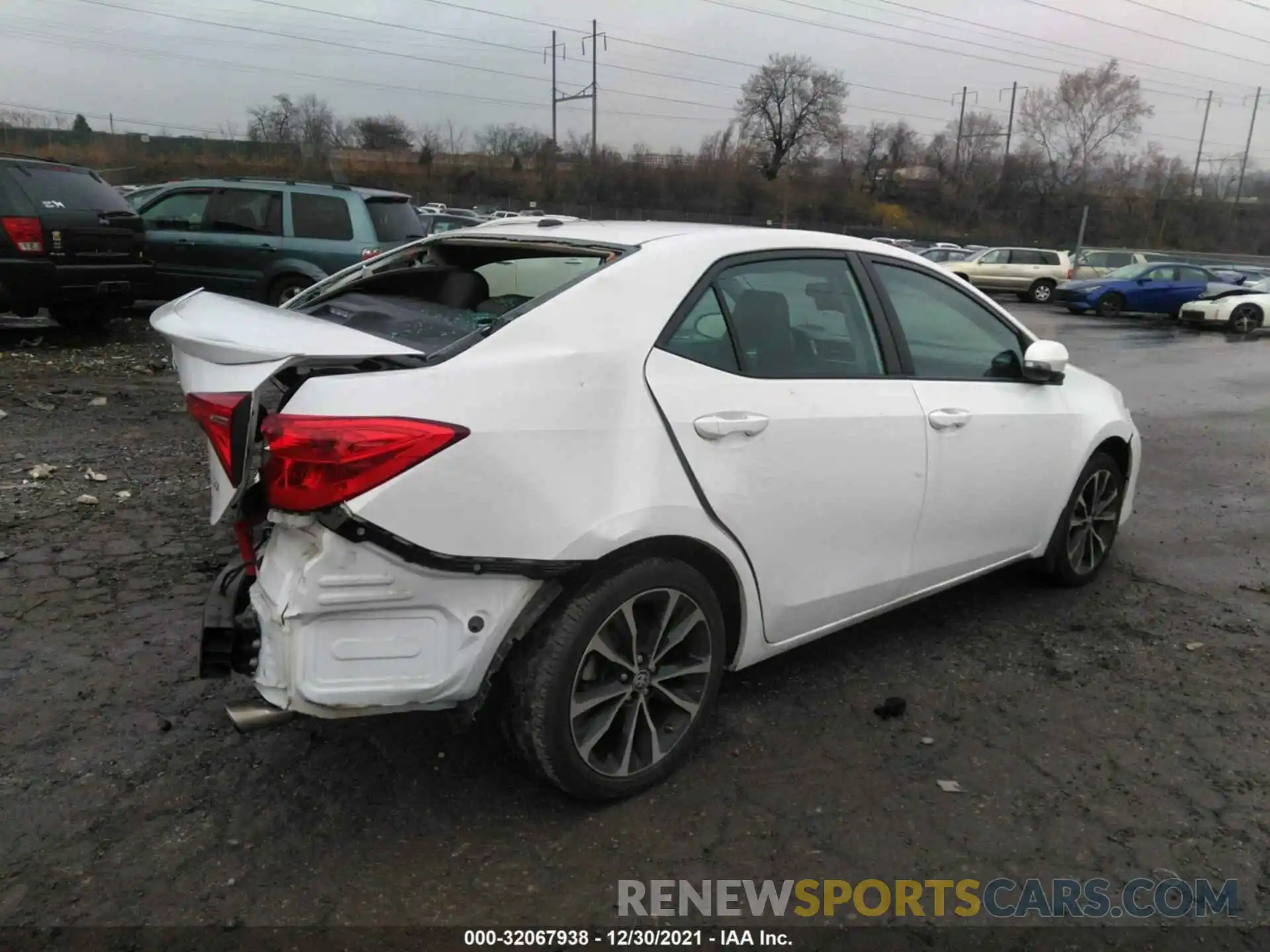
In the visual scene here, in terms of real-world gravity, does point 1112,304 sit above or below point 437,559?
below

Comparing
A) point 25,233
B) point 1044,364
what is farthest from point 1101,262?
point 1044,364

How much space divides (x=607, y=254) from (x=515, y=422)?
79cm

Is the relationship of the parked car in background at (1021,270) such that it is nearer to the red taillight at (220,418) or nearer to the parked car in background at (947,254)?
the parked car in background at (947,254)

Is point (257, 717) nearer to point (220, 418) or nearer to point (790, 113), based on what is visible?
point (220, 418)

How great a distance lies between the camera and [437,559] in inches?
94.2

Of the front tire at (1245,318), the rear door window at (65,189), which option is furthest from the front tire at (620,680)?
the front tire at (1245,318)

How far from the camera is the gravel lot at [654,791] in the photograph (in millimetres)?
2541

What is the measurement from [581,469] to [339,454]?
2.03 feet

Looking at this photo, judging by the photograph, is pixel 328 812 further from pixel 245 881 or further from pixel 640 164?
pixel 640 164

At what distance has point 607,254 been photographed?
9.86ft

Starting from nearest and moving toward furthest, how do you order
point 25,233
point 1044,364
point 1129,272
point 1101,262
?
point 1044,364, point 25,233, point 1129,272, point 1101,262

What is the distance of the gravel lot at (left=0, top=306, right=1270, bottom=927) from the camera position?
254 cm

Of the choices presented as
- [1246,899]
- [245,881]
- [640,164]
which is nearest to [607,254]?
[245,881]

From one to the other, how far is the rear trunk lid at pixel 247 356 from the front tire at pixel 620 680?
2.72 feet
